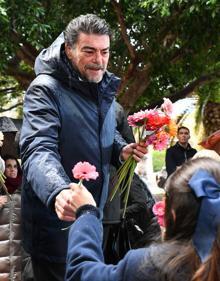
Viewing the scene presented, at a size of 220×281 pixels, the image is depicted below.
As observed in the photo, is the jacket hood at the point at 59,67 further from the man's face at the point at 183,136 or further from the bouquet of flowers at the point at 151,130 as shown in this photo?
the man's face at the point at 183,136

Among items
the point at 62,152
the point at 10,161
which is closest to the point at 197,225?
the point at 62,152

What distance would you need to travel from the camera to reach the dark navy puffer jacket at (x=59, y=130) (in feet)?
10.2

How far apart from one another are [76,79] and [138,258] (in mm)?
1358

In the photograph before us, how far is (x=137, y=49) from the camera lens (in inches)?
469

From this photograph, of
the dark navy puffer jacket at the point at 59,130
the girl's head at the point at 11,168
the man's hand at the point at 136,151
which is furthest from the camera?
the girl's head at the point at 11,168

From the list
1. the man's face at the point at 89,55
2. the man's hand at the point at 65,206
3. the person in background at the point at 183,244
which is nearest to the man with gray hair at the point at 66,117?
the man's face at the point at 89,55

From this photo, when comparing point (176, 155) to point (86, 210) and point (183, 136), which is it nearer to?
point (183, 136)

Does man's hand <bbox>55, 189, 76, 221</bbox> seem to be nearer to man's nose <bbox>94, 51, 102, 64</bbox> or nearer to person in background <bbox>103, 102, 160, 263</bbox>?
man's nose <bbox>94, 51, 102, 64</bbox>

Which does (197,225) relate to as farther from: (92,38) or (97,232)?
(92,38)

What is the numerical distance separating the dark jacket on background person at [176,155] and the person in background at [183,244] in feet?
22.7

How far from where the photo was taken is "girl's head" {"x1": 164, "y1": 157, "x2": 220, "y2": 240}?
2.12 meters

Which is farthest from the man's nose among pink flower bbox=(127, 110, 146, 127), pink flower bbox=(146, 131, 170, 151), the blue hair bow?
the blue hair bow

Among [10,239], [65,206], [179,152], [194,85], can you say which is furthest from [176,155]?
[65,206]

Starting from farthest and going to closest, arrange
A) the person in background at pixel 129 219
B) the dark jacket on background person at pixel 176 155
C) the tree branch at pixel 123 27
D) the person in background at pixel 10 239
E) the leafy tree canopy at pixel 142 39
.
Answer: the tree branch at pixel 123 27 → the leafy tree canopy at pixel 142 39 → the dark jacket on background person at pixel 176 155 → the person in background at pixel 10 239 → the person in background at pixel 129 219
